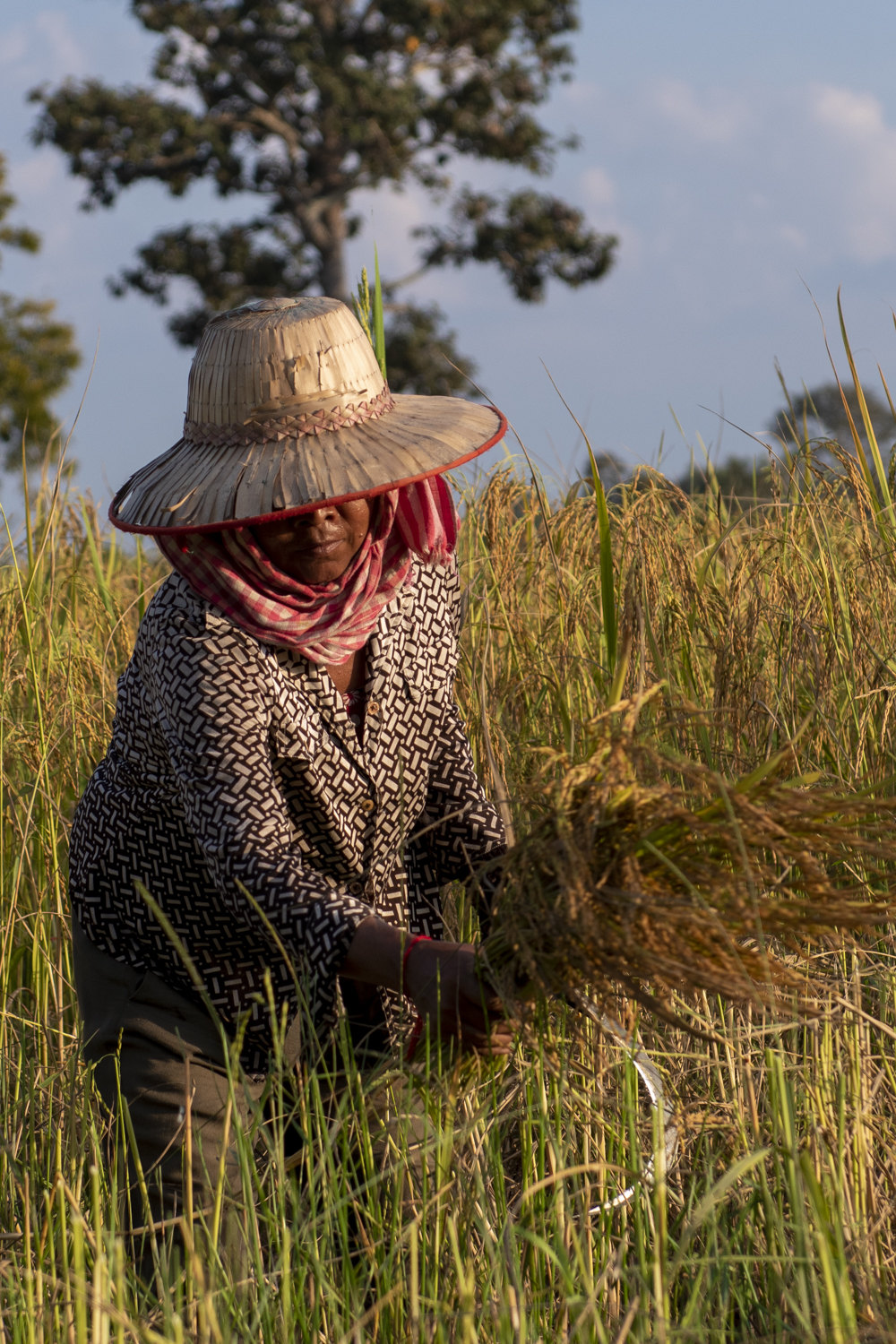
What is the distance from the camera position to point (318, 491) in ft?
5.12

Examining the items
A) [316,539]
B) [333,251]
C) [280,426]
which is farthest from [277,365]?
[333,251]

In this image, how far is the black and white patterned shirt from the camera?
1497 mm

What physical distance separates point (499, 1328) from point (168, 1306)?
0.32 metres

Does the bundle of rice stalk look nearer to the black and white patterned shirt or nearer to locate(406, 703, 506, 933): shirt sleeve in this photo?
the black and white patterned shirt

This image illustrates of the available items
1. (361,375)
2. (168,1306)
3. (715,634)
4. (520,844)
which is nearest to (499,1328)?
(168,1306)

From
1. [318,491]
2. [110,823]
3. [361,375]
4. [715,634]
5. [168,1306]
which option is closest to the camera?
[168,1306]

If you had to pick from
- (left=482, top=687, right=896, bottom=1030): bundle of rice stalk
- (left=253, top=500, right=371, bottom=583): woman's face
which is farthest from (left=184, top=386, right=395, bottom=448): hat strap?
(left=482, top=687, right=896, bottom=1030): bundle of rice stalk

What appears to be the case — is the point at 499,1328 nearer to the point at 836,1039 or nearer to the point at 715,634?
the point at 836,1039

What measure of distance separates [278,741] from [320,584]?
237mm

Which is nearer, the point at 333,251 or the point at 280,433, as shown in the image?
the point at 280,433

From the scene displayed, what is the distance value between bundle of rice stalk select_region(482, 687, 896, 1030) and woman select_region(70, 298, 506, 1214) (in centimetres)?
17

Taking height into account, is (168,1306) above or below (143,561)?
below

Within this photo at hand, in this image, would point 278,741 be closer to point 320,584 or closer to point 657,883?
point 320,584

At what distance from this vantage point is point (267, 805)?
4.97 feet
